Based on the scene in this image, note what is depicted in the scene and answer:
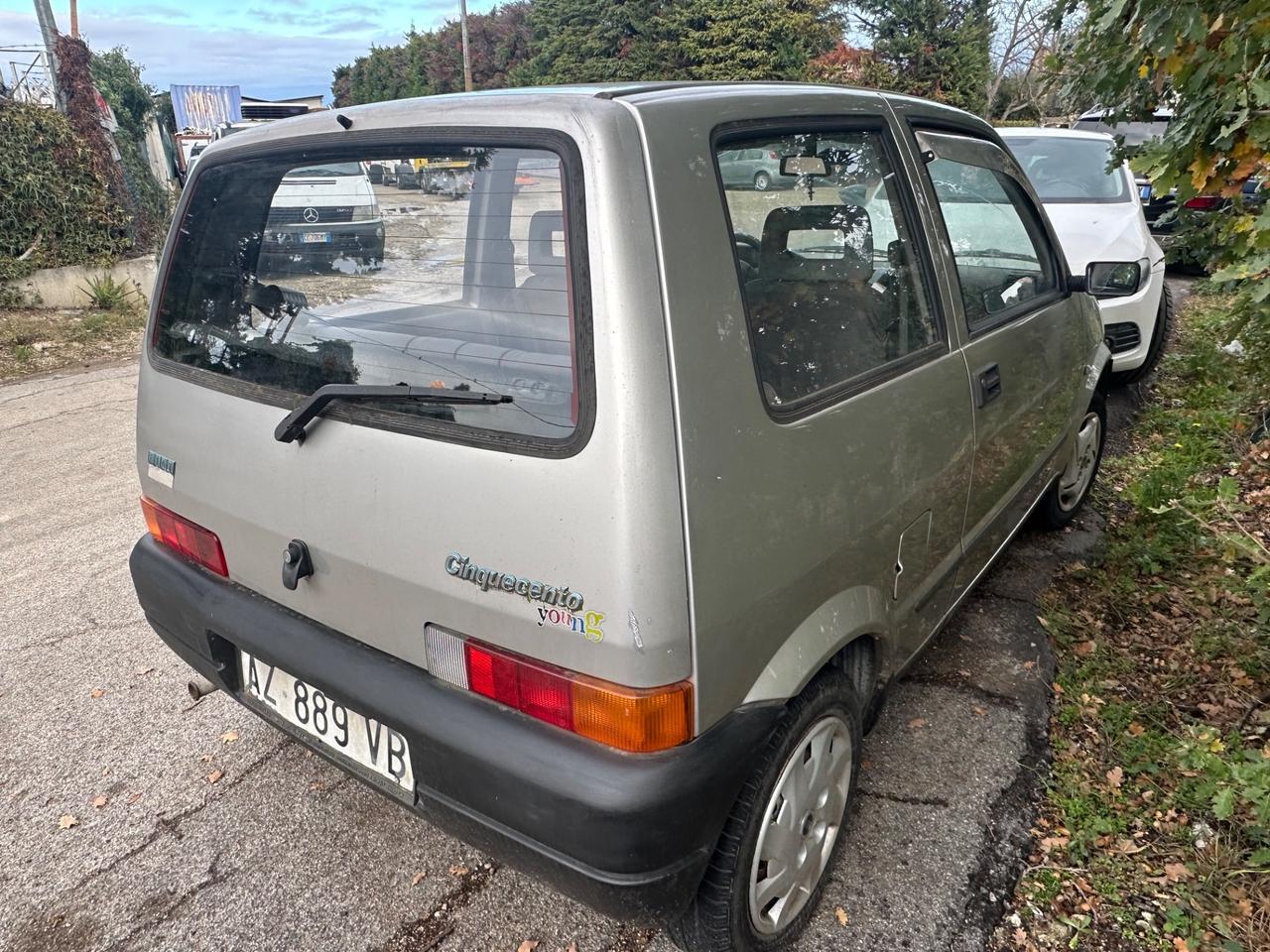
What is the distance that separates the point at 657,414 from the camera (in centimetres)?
139

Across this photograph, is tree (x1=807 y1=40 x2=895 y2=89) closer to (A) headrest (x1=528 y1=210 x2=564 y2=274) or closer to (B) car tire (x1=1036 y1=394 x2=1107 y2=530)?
(B) car tire (x1=1036 y1=394 x2=1107 y2=530)

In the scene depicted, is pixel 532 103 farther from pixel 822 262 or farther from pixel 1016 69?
pixel 1016 69

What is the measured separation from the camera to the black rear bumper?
1.46 metres

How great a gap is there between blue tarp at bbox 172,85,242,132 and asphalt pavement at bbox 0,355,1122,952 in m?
43.8

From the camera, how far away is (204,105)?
134ft

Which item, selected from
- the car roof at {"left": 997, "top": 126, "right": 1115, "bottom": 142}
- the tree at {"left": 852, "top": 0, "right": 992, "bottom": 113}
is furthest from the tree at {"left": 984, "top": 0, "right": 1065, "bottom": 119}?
the car roof at {"left": 997, "top": 126, "right": 1115, "bottom": 142}

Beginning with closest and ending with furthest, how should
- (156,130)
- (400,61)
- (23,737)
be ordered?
(23,737)
(156,130)
(400,61)

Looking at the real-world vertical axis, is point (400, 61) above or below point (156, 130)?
above

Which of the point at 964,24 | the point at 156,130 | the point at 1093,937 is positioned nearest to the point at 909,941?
the point at 1093,937

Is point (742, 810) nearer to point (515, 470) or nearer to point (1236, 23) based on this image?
point (515, 470)

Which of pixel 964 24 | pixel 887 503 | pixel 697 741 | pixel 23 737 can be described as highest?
pixel 964 24

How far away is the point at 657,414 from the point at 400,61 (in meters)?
68.8

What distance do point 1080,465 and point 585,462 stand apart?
335 centimetres

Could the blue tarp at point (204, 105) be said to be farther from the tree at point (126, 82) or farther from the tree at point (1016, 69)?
the tree at point (1016, 69)
